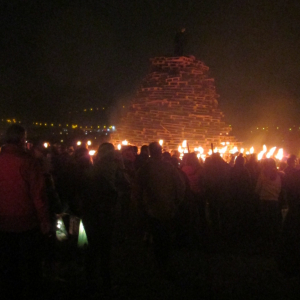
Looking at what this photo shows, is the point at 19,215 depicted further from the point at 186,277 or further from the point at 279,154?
the point at 279,154

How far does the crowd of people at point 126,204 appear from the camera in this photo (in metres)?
4.35

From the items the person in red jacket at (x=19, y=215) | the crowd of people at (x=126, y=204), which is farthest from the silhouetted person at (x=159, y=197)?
the person in red jacket at (x=19, y=215)

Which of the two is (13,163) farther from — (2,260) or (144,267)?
(144,267)

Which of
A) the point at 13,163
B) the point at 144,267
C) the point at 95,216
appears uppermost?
the point at 13,163

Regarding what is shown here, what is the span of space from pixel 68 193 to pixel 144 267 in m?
1.85

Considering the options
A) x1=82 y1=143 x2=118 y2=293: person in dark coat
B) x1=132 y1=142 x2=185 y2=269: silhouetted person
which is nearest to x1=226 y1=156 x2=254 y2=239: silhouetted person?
x1=132 y1=142 x2=185 y2=269: silhouetted person

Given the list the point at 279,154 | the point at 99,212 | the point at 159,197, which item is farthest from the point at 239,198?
the point at 279,154

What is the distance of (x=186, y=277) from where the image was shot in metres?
6.12

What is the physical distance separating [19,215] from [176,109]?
12075mm

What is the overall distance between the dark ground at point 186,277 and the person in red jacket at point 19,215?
1078 mm

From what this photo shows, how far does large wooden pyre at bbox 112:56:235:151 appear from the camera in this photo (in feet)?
51.9

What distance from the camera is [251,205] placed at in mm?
9438

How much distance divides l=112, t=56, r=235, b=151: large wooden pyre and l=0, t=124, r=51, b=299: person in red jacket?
11501 millimetres

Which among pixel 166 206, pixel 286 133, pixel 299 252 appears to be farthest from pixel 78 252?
pixel 286 133
